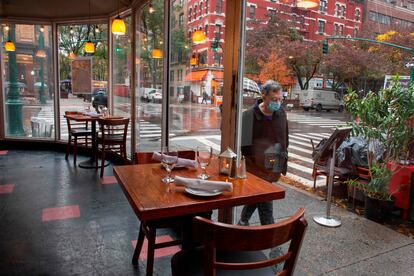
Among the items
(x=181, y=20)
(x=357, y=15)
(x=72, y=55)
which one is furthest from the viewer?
(x=72, y=55)

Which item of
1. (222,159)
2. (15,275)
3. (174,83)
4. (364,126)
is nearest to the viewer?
(222,159)

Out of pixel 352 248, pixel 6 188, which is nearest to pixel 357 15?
pixel 352 248

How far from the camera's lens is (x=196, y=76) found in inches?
145

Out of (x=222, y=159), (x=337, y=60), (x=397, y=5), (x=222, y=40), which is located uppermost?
(x=397, y=5)

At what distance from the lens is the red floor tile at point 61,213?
3.26m

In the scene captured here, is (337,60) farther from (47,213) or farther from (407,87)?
(47,213)

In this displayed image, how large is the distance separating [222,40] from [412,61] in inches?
61.9

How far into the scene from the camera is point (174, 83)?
4180 mm

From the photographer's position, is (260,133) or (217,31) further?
(217,31)

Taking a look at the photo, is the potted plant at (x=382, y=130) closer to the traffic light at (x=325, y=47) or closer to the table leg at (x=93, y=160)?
the traffic light at (x=325, y=47)

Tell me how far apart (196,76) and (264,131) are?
4.46 feet

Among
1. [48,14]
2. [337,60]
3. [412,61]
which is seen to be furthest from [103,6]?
[412,61]

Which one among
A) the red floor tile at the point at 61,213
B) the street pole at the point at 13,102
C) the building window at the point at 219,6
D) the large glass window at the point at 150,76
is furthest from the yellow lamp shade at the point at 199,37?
the street pole at the point at 13,102

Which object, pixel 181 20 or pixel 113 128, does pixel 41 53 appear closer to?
pixel 113 128
